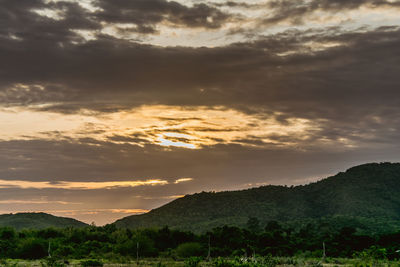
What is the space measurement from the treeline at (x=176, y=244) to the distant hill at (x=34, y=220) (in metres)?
71.5

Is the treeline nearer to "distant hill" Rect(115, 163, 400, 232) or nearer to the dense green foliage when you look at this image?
the dense green foliage

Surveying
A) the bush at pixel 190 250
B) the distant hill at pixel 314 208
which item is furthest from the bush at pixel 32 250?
the distant hill at pixel 314 208

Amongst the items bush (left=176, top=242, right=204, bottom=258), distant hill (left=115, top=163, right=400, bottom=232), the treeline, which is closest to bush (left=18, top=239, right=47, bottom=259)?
the treeline

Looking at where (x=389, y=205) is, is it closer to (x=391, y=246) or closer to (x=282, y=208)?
(x=282, y=208)

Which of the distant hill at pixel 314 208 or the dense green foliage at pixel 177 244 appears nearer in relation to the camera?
the dense green foliage at pixel 177 244

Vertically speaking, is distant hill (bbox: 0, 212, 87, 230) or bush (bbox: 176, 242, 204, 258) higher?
distant hill (bbox: 0, 212, 87, 230)

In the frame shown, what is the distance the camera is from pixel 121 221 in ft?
616

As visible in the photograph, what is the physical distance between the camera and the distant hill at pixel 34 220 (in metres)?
158

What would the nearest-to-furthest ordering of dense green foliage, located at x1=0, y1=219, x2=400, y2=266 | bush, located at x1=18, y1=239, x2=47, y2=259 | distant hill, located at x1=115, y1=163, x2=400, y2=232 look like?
bush, located at x1=18, y1=239, x2=47, y2=259
dense green foliage, located at x1=0, y1=219, x2=400, y2=266
distant hill, located at x1=115, y1=163, x2=400, y2=232

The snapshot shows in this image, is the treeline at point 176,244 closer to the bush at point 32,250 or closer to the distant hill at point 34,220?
the bush at point 32,250

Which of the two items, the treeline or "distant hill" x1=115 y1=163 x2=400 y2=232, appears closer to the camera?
the treeline

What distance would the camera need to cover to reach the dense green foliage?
71.8 metres

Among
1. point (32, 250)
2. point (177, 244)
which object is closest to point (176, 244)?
point (177, 244)

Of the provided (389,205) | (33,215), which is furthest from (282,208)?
(33,215)
